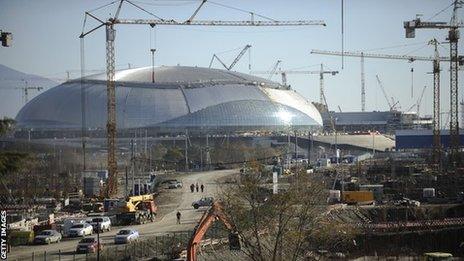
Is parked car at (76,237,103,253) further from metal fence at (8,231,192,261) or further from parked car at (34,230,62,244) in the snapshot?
parked car at (34,230,62,244)

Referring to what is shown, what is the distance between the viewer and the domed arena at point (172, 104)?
3396 inches

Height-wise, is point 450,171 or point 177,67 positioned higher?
point 177,67

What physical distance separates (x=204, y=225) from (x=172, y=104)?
68.0 m

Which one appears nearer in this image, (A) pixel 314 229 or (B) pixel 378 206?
(A) pixel 314 229

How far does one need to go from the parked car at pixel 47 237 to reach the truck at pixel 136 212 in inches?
209

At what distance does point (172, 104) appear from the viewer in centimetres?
8781

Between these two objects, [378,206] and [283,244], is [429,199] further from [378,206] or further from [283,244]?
[283,244]

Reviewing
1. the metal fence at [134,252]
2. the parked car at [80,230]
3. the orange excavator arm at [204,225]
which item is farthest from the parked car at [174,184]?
the orange excavator arm at [204,225]

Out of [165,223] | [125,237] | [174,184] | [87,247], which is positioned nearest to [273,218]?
[125,237]

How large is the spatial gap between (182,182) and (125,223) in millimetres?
20187

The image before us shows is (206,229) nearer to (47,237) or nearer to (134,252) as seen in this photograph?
(134,252)

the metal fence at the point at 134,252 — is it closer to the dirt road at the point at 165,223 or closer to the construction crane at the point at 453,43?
the dirt road at the point at 165,223

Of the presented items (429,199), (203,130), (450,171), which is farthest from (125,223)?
(203,130)

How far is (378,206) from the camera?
3981 centimetres
